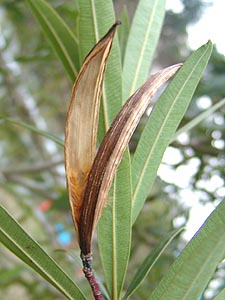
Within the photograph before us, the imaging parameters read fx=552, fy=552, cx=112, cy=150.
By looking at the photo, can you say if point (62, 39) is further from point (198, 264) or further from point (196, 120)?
point (198, 264)

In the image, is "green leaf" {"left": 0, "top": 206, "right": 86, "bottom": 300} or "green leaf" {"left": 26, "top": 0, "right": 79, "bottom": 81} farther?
"green leaf" {"left": 26, "top": 0, "right": 79, "bottom": 81}

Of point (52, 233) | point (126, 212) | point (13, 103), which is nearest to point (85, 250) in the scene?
point (126, 212)

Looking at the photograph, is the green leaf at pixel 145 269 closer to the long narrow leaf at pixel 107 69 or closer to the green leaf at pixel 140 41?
the long narrow leaf at pixel 107 69

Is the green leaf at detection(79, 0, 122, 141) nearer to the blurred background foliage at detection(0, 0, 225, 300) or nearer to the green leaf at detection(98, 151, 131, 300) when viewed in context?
the green leaf at detection(98, 151, 131, 300)

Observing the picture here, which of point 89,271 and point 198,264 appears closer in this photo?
point 198,264

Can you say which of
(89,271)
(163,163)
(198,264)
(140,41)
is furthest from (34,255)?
(163,163)

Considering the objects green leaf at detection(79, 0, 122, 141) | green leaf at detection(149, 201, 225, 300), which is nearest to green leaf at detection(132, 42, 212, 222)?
green leaf at detection(79, 0, 122, 141)

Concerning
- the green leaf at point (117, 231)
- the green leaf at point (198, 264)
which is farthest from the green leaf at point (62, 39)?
the green leaf at point (198, 264)
